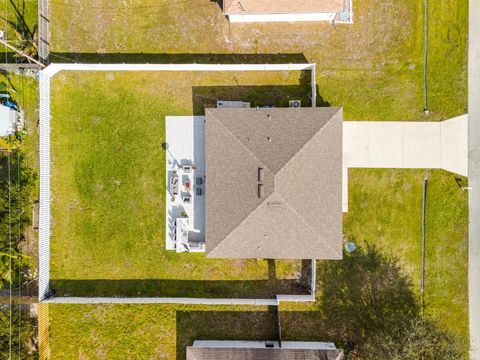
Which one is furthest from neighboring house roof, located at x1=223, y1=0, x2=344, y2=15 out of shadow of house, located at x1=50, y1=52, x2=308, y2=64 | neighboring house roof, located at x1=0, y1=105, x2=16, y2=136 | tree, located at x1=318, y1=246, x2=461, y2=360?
neighboring house roof, located at x1=0, y1=105, x2=16, y2=136

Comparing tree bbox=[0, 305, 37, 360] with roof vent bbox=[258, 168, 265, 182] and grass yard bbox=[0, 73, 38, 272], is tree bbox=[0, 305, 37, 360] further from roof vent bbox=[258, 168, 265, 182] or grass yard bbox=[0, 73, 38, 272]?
roof vent bbox=[258, 168, 265, 182]

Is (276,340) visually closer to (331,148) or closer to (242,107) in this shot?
(331,148)

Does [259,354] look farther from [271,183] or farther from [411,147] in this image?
[411,147]

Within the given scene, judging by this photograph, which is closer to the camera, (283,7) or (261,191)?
(261,191)

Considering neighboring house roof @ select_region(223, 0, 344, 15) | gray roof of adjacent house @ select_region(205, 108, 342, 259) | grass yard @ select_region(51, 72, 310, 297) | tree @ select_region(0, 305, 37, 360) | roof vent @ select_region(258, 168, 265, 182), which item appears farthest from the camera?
grass yard @ select_region(51, 72, 310, 297)

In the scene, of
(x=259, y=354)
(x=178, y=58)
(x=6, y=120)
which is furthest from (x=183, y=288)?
(x=6, y=120)

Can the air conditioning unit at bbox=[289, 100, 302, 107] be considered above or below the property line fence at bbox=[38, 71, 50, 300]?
above
